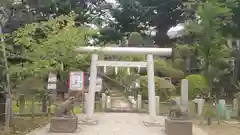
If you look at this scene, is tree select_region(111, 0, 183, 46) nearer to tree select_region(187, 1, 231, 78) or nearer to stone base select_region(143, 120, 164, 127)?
tree select_region(187, 1, 231, 78)

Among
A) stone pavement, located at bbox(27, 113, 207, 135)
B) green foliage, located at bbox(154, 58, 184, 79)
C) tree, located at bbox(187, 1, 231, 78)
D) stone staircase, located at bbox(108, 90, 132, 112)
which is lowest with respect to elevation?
stone pavement, located at bbox(27, 113, 207, 135)

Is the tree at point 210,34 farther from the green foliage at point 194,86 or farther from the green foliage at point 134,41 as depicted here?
the green foliage at point 134,41

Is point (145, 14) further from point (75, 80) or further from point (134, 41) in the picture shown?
point (75, 80)

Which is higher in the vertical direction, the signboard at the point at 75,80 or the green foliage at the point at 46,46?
the green foliage at the point at 46,46

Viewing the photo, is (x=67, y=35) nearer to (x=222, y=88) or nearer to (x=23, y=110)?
(x=23, y=110)

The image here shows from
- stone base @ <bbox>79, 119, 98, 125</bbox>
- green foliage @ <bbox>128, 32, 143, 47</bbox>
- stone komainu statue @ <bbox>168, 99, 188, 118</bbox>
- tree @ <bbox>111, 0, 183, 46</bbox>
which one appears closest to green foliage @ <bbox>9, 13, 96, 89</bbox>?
stone base @ <bbox>79, 119, 98, 125</bbox>

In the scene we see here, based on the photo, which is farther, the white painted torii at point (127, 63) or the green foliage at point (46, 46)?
the white painted torii at point (127, 63)

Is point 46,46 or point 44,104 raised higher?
point 46,46

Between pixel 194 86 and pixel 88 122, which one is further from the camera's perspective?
pixel 194 86

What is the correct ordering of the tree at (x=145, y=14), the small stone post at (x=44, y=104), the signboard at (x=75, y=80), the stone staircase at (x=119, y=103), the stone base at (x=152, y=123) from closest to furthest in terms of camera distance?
the stone base at (x=152, y=123), the signboard at (x=75, y=80), the small stone post at (x=44, y=104), the stone staircase at (x=119, y=103), the tree at (x=145, y=14)

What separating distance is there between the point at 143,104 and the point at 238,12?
6608 mm

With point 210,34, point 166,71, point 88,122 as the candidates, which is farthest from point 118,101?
point 210,34

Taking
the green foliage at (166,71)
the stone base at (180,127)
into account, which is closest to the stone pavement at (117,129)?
the stone base at (180,127)

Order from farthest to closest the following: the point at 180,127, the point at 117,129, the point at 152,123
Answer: the point at 152,123, the point at 117,129, the point at 180,127
